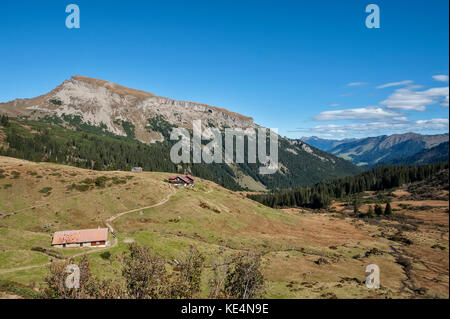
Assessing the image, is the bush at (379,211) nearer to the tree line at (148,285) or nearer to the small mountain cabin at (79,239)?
the tree line at (148,285)

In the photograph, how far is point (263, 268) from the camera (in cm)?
6650

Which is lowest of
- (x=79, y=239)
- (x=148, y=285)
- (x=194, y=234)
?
(x=194, y=234)

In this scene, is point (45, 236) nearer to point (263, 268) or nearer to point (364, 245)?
point (263, 268)

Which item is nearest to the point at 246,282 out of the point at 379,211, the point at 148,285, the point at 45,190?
the point at 148,285

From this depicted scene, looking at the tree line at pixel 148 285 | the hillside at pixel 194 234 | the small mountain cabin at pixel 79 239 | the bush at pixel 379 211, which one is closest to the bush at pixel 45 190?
the hillside at pixel 194 234

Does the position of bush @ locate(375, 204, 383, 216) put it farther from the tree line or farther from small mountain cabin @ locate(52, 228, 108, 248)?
small mountain cabin @ locate(52, 228, 108, 248)

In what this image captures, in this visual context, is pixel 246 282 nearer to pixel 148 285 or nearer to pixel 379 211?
pixel 148 285

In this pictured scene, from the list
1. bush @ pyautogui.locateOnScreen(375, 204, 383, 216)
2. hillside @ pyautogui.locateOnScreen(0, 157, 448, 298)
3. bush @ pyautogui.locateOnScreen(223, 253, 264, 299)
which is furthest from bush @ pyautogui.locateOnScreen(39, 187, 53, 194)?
bush @ pyautogui.locateOnScreen(375, 204, 383, 216)

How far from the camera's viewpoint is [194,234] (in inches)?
3477

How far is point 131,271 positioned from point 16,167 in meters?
117

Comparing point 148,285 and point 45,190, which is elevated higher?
point 45,190

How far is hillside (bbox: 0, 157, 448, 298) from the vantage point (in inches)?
2053

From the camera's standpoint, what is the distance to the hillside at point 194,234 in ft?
171
